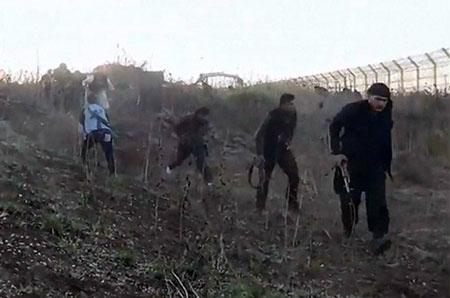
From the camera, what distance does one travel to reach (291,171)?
10133 mm

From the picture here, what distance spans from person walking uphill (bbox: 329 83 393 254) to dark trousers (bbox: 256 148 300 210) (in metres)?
1.76

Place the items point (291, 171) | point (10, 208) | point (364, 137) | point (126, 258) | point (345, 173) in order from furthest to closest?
point (291, 171) < point (345, 173) < point (364, 137) < point (10, 208) < point (126, 258)

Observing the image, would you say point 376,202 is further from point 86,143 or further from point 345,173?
point 86,143

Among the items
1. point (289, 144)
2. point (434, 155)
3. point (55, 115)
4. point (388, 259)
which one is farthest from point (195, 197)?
point (434, 155)

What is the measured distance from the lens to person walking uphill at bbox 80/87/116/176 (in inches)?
400

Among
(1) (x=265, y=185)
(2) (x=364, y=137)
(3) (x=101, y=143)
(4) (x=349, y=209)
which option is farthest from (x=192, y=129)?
(2) (x=364, y=137)

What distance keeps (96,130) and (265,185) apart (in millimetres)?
2238

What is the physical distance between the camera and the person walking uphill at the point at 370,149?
816 centimetres

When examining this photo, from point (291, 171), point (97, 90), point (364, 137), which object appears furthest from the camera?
point (97, 90)

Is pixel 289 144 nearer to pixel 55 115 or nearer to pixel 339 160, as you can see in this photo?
pixel 339 160

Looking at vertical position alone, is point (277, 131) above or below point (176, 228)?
above


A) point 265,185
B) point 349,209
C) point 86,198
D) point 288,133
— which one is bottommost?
point 349,209

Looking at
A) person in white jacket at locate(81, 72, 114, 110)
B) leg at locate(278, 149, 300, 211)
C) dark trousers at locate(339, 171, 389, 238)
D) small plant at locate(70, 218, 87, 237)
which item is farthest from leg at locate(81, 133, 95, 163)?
dark trousers at locate(339, 171, 389, 238)

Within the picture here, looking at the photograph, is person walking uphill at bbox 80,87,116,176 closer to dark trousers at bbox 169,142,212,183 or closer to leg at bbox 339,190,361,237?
dark trousers at bbox 169,142,212,183
